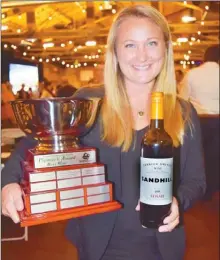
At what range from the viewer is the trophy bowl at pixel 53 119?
60 cm

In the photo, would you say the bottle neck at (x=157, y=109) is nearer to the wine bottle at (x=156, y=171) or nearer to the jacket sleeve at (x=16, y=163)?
the wine bottle at (x=156, y=171)

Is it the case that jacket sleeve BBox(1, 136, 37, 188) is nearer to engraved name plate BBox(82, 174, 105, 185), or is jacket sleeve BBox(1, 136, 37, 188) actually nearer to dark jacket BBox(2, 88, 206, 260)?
dark jacket BBox(2, 88, 206, 260)

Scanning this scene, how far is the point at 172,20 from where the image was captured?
Result: 86 cm

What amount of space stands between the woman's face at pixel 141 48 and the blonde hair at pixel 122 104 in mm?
15

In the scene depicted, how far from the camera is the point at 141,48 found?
2.02 ft

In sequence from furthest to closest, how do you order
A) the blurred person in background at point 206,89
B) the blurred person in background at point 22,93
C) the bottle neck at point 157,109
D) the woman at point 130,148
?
the blurred person in background at point 206,89
the blurred person in background at point 22,93
the woman at point 130,148
the bottle neck at point 157,109

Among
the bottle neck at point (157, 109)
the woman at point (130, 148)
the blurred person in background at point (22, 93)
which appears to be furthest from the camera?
the blurred person in background at point (22, 93)

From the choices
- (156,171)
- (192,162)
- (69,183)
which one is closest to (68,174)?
(69,183)

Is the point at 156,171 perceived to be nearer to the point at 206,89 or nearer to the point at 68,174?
the point at 68,174

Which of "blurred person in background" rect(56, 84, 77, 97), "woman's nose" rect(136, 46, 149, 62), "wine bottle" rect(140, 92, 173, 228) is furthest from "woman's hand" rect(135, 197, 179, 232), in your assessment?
"blurred person in background" rect(56, 84, 77, 97)

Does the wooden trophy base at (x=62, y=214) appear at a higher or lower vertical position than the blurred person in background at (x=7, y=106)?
lower

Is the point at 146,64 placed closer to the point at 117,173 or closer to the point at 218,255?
the point at 117,173

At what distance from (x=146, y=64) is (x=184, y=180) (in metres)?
0.22

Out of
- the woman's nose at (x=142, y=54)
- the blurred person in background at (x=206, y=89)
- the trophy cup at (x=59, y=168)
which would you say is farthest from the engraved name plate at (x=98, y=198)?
the blurred person in background at (x=206, y=89)
